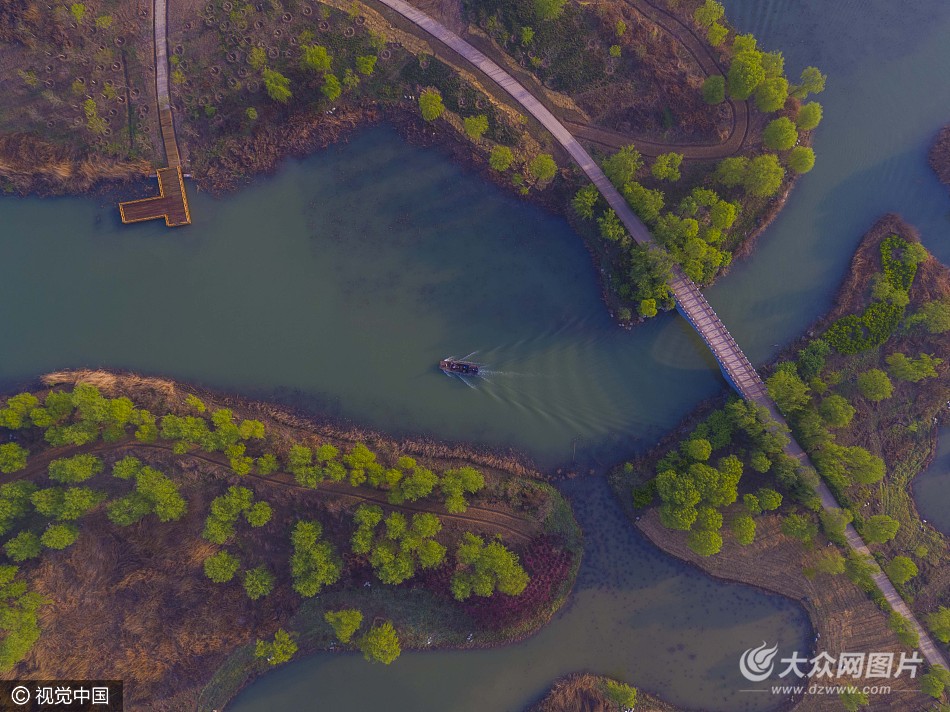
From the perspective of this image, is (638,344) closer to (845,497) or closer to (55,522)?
(845,497)

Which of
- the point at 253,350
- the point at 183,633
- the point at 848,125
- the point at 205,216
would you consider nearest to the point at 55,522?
the point at 183,633

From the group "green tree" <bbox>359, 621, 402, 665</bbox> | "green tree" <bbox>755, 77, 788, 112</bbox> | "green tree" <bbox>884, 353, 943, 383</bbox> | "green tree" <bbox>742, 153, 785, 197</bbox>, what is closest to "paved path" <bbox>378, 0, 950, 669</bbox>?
"green tree" <bbox>742, 153, 785, 197</bbox>

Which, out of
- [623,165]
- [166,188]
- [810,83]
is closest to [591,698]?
[623,165]

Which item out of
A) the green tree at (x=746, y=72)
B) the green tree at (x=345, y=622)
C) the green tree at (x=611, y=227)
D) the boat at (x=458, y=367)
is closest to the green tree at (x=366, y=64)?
the green tree at (x=611, y=227)

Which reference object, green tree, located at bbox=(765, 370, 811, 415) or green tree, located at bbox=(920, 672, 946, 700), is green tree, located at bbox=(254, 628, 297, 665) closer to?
green tree, located at bbox=(765, 370, 811, 415)

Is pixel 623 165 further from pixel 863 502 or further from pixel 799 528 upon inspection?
pixel 863 502

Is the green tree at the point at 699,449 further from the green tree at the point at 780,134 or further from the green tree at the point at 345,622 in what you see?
the green tree at the point at 345,622
